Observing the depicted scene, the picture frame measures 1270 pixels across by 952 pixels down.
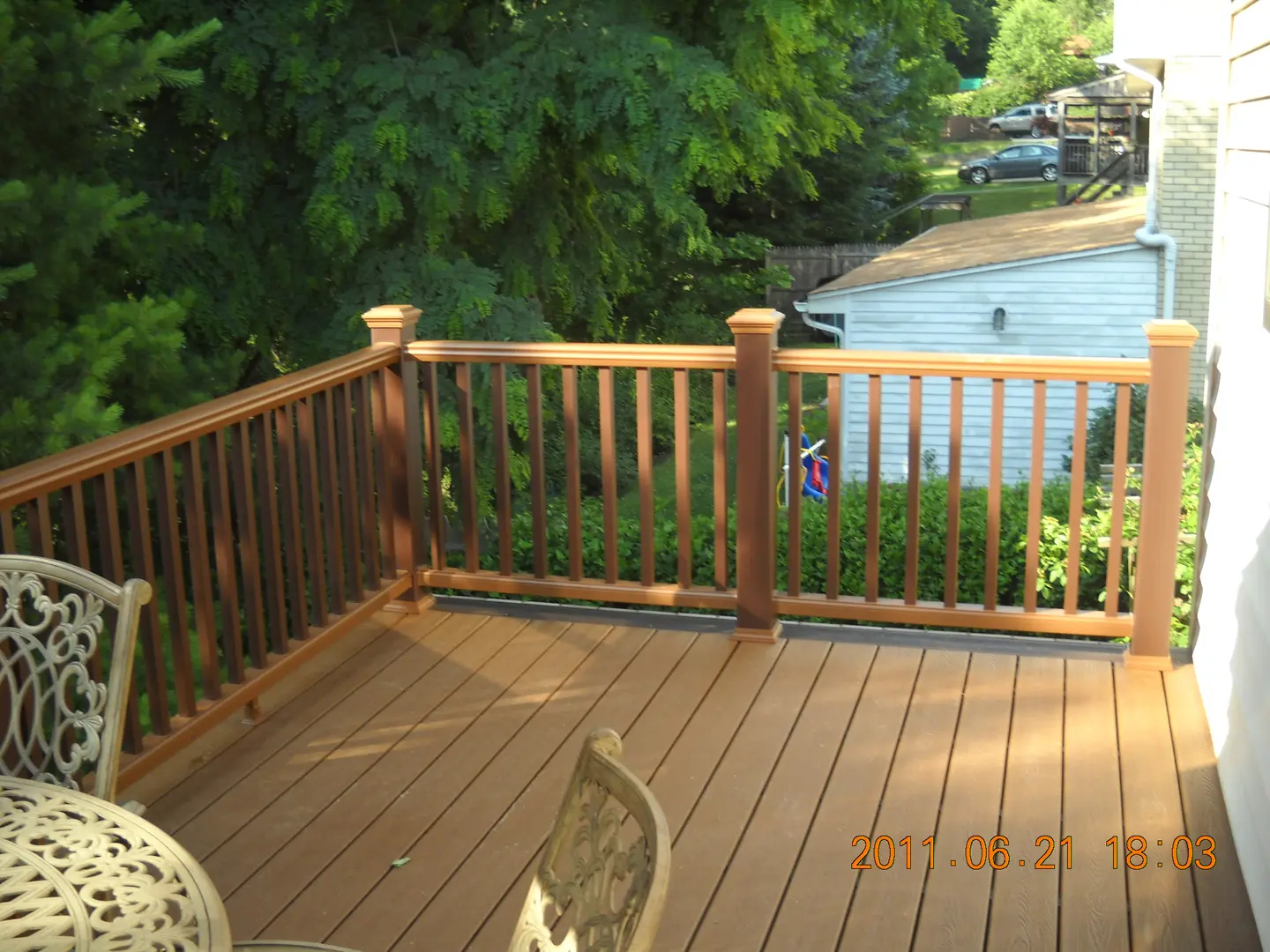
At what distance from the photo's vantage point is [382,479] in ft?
14.4

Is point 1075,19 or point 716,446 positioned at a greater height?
point 1075,19

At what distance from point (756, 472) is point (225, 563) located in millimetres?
1584

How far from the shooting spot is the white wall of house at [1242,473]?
2.75 metres

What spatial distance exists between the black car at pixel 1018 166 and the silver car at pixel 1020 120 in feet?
11.0

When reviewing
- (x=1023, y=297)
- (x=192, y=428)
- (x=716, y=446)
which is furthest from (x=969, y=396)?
(x=192, y=428)

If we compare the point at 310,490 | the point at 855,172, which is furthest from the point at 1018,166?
the point at 310,490

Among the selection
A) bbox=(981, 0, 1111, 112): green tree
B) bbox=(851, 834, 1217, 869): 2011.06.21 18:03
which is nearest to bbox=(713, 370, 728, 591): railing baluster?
bbox=(851, 834, 1217, 869): 2011.06.21 18:03

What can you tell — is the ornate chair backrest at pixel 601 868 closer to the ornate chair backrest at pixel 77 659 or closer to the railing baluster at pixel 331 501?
the ornate chair backrest at pixel 77 659

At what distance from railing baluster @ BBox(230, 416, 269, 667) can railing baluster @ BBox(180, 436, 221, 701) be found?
0.13 m

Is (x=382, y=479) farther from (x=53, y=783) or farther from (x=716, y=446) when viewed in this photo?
(x=53, y=783)

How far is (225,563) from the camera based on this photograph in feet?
11.6

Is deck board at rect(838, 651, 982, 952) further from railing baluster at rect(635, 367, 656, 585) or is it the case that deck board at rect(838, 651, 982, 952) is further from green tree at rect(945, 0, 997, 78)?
green tree at rect(945, 0, 997, 78)

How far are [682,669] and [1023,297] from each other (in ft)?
36.3

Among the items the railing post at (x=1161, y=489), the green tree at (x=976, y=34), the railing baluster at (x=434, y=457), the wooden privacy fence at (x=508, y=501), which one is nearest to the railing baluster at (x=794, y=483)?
the wooden privacy fence at (x=508, y=501)
